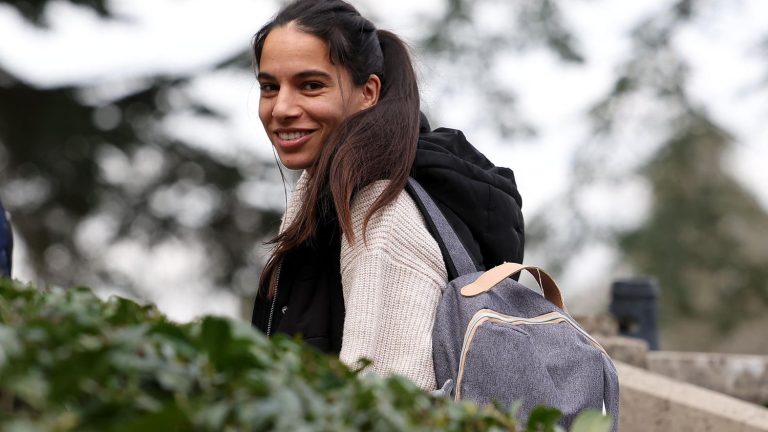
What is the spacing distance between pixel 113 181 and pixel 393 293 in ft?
29.1

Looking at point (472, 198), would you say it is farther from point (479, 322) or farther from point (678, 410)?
point (678, 410)

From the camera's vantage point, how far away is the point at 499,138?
12961mm

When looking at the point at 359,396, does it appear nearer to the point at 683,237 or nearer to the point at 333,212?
the point at 333,212

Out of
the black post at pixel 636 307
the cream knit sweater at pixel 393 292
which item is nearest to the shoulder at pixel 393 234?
the cream knit sweater at pixel 393 292

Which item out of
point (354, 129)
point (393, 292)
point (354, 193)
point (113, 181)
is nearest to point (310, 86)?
point (354, 129)

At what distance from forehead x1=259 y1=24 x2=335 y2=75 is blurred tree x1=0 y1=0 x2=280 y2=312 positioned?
7792 mm

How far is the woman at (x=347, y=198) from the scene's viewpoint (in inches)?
110

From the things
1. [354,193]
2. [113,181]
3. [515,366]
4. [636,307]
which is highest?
[113,181]

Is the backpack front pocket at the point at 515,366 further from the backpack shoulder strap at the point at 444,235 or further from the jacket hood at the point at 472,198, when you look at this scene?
the jacket hood at the point at 472,198

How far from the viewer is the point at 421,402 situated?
1.65m

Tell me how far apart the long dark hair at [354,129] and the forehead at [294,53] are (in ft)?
0.07

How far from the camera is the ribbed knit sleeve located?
2768mm

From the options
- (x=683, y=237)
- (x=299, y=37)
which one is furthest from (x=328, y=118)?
(x=683, y=237)

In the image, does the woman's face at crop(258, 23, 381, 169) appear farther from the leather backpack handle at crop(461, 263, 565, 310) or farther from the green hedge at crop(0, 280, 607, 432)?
the green hedge at crop(0, 280, 607, 432)
